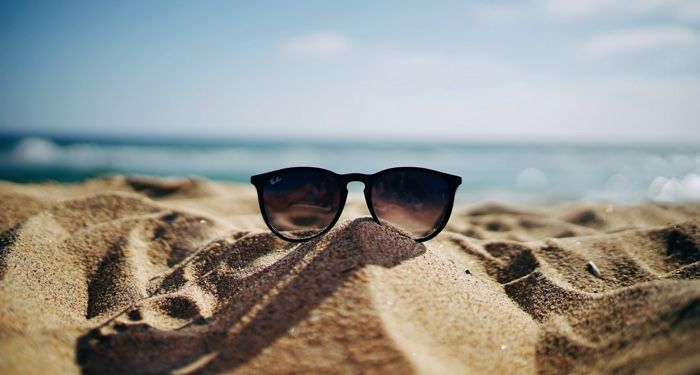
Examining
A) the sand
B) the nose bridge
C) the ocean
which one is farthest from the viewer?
the ocean

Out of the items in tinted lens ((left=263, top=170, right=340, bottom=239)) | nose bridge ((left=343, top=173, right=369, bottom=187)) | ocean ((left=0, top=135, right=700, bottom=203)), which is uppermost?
nose bridge ((left=343, top=173, right=369, bottom=187))

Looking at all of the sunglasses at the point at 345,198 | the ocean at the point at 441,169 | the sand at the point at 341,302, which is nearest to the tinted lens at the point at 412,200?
the sunglasses at the point at 345,198

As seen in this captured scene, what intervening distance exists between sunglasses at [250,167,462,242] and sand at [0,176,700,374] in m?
0.16

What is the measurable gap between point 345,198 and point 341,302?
2.56 ft

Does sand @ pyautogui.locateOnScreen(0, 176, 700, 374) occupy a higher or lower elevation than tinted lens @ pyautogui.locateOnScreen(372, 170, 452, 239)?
lower

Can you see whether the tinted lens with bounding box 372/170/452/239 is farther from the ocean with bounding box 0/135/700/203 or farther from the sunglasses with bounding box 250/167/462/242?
the ocean with bounding box 0/135/700/203

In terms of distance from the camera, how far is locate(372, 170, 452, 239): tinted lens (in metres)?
2.21

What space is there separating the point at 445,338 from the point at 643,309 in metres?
0.76

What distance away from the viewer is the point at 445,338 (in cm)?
151

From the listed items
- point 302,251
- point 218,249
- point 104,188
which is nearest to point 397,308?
point 302,251

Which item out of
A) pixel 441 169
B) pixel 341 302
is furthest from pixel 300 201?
pixel 441 169

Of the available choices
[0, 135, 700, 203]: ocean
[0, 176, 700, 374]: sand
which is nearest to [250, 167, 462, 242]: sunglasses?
[0, 176, 700, 374]: sand

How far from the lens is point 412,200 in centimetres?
222

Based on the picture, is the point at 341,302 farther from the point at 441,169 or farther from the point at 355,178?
the point at 441,169
